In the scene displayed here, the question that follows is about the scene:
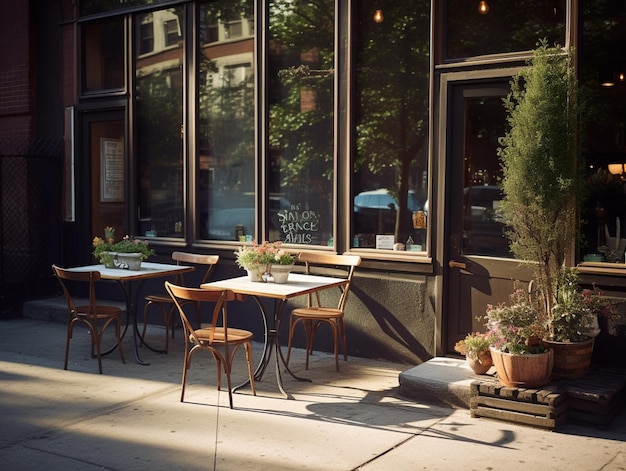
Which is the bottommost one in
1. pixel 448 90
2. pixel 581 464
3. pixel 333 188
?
pixel 581 464

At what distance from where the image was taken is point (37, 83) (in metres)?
11.0

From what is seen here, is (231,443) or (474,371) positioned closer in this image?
(231,443)

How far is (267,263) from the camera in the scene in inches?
277

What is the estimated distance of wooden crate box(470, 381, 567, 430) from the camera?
18.6 feet

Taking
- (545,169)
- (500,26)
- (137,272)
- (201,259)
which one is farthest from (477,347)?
(137,272)

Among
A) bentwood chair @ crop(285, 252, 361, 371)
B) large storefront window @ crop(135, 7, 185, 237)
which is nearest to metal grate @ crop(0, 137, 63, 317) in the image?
large storefront window @ crop(135, 7, 185, 237)

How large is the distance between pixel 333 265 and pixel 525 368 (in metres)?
2.91

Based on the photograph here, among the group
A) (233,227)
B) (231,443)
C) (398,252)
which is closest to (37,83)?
(233,227)

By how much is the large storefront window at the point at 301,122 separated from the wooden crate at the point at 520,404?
288 cm

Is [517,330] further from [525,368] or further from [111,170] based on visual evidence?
[111,170]

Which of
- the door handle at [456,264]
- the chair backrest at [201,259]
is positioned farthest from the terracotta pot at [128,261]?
the door handle at [456,264]

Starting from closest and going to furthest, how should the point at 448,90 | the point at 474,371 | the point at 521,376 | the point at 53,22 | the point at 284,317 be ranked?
the point at 521,376 → the point at 474,371 → the point at 448,90 → the point at 284,317 → the point at 53,22

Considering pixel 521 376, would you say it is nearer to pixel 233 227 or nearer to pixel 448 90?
pixel 448 90

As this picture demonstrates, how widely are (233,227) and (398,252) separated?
2.33 meters
